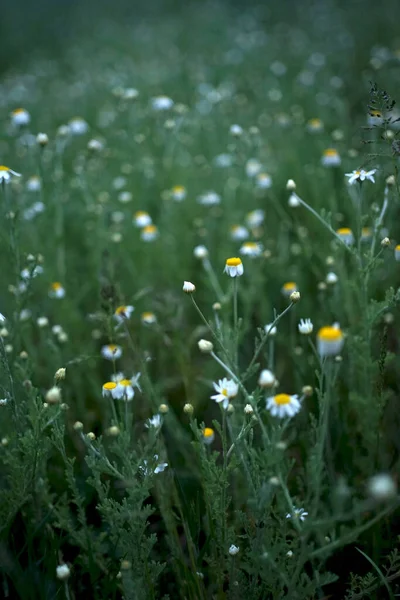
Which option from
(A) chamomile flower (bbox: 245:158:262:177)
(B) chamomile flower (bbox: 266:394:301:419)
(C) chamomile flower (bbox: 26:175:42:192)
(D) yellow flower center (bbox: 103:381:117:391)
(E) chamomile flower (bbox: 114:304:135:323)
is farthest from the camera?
(A) chamomile flower (bbox: 245:158:262:177)

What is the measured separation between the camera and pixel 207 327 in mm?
2756

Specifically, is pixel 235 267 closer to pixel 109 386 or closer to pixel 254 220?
pixel 109 386

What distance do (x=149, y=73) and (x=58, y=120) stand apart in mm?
1108

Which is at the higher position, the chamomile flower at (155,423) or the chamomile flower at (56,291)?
the chamomile flower at (56,291)

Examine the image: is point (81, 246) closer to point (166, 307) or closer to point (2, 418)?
point (166, 307)

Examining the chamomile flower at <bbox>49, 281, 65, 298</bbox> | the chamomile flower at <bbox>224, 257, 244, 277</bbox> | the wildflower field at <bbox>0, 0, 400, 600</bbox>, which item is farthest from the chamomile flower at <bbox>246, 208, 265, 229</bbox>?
the chamomile flower at <bbox>224, 257, 244, 277</bbox>

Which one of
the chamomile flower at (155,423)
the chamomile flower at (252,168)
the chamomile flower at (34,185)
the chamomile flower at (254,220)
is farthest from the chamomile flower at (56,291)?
the chamomile flower at (252,168)

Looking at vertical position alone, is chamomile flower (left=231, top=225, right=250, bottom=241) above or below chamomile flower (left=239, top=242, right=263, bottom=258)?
above

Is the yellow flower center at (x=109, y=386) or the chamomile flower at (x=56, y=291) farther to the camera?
the chamomile flower at (x=56, y=291)

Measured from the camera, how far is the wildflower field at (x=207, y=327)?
1.57 m

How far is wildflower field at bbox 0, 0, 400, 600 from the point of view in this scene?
1.57 metres

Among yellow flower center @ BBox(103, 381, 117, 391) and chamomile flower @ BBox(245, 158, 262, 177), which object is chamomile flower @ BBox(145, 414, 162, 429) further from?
chamomile flower @ BBox(245, 158, 262, 177)

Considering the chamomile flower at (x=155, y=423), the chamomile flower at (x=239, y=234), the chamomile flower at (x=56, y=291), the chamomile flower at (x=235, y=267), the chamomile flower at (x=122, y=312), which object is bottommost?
the chamomile flower at (x=155, y=423)

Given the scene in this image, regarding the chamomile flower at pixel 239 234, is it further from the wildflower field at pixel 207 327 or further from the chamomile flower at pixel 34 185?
the chamomile flower at pixel 34 185
